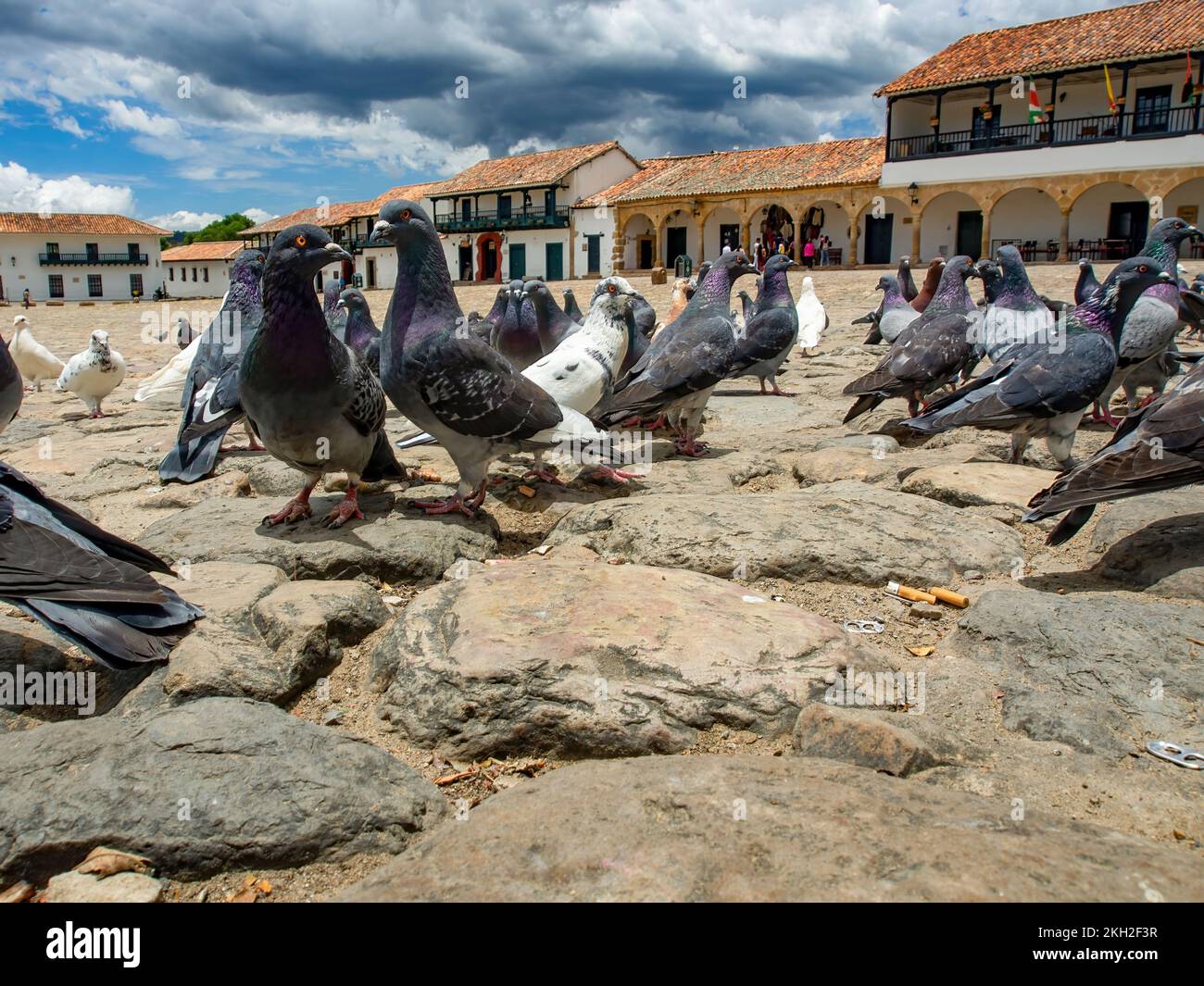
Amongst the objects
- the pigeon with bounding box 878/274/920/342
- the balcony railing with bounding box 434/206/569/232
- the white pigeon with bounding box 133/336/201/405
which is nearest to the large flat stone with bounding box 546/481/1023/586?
the white pigeon with bounding box 133/336/201/405

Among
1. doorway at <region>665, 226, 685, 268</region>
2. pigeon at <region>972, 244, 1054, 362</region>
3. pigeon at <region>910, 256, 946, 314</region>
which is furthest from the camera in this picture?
doorway at <region>665, 226, 685, 268</region>

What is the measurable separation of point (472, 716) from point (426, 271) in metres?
2.94

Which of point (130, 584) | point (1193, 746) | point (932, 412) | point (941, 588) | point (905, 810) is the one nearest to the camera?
point (905, 810)

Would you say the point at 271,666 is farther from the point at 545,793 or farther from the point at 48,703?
the point at 545,793

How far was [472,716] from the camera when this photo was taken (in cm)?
255

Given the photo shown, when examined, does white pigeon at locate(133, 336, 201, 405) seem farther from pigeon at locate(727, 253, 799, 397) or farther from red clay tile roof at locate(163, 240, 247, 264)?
red clay tile roof at locate(163, 240, 247, 264)

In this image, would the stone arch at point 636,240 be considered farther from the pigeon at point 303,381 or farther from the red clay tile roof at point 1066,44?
the pigeon at point 303,381

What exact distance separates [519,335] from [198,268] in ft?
248

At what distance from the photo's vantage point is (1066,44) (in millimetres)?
30141

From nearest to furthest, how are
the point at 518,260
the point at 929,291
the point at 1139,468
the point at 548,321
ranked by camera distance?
the point at 1139,468 < the point at 548,321 < the point at 929,291 < the point at 518,260

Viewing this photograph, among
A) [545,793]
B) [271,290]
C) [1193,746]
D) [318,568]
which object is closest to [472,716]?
[545,793]

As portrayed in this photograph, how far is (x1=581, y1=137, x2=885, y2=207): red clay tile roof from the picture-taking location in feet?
116

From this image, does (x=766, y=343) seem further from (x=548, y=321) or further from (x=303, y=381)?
(x=303, y=381)

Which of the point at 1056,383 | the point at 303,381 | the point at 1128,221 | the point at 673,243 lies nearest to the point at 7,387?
the point at 303,381
